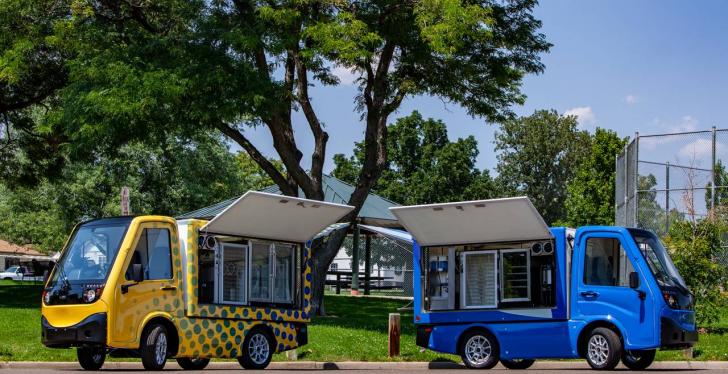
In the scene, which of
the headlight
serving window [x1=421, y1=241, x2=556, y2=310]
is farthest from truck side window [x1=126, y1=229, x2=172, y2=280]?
serving window [x1=421, y1=241, x2=556, y2=310]

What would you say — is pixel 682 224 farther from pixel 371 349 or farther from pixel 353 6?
pixel 353 6

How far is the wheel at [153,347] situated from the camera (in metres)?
15.9

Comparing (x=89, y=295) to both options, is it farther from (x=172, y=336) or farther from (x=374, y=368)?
(x=374, y=368)

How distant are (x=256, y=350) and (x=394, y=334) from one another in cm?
332

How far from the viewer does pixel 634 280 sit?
1630cm

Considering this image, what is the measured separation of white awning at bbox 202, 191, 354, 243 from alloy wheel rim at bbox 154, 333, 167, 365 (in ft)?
6.17

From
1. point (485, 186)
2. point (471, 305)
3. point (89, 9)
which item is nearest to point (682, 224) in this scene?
Answer: point (471, 305)

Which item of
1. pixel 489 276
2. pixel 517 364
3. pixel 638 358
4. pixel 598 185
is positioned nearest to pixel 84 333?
pixel 489 276

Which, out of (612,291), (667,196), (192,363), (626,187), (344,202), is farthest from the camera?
(344,202)

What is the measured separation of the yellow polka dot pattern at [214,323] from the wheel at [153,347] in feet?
1.03

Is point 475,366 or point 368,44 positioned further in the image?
point 368,44

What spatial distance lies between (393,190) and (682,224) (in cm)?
5532

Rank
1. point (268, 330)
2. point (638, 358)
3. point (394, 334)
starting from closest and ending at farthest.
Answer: point (638, 358)
point (268, 330)
point (394, 334)

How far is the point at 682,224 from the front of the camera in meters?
22.7
